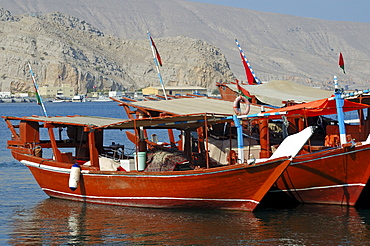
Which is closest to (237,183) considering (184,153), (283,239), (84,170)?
(283,239)

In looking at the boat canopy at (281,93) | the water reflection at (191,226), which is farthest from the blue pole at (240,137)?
the boat canopy at (281,93)

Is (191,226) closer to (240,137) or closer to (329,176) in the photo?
(240,137)

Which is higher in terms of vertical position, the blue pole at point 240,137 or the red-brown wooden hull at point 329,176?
the blue pole at point 240,137

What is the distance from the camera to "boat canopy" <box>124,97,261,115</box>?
21.1 metres

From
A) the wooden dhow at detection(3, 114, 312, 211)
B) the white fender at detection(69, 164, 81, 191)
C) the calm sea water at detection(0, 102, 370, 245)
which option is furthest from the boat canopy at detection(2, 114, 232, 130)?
the calm sea water at detection(0, 102, 370, 245)

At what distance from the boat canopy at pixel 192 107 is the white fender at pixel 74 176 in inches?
131

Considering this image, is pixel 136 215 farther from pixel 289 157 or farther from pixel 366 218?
pixel 366 218

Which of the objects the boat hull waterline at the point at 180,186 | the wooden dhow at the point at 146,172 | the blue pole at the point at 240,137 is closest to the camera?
the boat hull waterline at the point at 180,186

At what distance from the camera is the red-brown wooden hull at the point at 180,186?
1716 centimetres

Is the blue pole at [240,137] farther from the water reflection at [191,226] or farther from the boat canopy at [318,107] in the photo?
the boat canopy at [318,107]

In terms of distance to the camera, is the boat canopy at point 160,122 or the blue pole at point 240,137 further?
the boat canopy at point 160,122

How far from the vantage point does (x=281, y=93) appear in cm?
2967

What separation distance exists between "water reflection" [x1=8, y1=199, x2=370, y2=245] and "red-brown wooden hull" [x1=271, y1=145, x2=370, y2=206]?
0.40 metres

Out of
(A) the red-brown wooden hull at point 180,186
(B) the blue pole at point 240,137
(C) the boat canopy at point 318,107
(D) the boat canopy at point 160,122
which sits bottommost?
(A) the red-brown wooden hull at point 180,186
